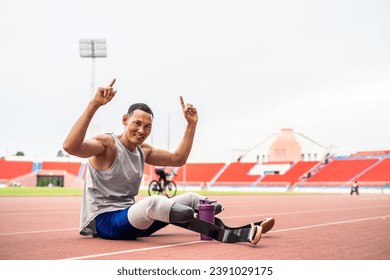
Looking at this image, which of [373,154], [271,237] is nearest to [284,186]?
[373,154]

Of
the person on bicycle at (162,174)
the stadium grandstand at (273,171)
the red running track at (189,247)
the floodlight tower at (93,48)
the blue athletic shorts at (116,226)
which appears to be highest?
the floodlight tower at (93,48)

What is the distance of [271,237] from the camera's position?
5.15 m

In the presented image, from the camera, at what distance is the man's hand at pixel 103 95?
3.90m

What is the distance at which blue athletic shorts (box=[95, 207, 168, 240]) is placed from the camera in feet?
14.5

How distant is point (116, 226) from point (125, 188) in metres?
0.37

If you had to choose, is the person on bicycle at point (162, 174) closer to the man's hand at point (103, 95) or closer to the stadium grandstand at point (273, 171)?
the man's hand at point (103, 95)

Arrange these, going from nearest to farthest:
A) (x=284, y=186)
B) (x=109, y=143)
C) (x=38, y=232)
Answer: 1. (x=109, y=143)
2. (x=38, y=232)
3. (x=284, y=186)

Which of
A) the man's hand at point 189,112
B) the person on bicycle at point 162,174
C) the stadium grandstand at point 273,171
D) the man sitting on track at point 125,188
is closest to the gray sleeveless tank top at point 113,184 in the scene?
the man sitting on track at point 125,188

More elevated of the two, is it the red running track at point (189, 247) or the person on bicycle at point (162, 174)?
the red running track at point (189, 247)

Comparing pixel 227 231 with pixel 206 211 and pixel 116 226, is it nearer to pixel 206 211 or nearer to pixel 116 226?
pixel 206 211

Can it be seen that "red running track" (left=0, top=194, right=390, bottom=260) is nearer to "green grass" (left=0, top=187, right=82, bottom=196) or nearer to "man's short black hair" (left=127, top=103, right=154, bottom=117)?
"man's short black hair" (left=127, top=103, right=154, bottom=117)
